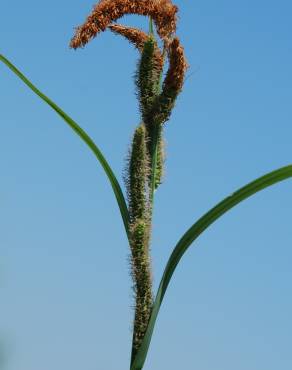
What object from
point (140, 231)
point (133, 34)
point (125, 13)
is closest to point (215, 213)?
point (140, 231)

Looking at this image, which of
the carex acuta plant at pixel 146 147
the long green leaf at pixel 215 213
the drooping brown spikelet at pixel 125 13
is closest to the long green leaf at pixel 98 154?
the carex acuta plant at pixel 146 147

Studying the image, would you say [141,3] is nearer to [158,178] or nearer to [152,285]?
[158,178]

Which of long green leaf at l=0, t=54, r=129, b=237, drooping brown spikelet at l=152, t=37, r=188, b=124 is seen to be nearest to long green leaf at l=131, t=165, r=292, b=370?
long green leaf at l=0, t=54, r=129, b=237

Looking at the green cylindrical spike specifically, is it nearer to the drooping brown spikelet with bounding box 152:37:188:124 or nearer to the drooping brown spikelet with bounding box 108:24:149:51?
the drooping brown spikelet with bounding box 152:37:188:124

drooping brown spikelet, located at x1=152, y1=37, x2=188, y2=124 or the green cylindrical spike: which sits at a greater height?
drooping brown spikelet, located at x1=152, y1=37, x2=188, y2=124

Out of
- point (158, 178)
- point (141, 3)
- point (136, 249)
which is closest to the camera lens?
point (136, 249)

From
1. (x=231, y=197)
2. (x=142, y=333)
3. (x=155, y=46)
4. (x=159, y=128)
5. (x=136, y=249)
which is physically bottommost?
(x=142, y=333)

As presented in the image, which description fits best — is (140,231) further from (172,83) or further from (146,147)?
(172,83)

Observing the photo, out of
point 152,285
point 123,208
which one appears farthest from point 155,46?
point 152,285
